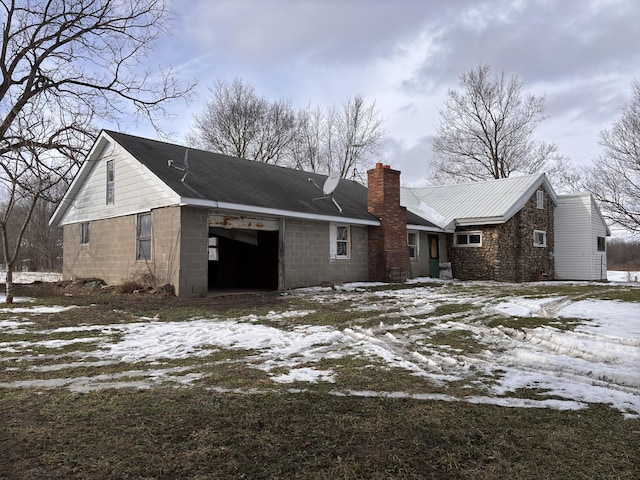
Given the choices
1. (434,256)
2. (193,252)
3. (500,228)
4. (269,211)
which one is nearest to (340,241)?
(269,211)

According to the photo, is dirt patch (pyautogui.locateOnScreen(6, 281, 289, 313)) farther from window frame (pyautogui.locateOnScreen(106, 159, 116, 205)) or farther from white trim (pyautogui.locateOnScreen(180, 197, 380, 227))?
window frame (pyautogui.locateOnScreen(106, 159, 116, 205))

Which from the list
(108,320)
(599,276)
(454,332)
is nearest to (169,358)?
(108,320)

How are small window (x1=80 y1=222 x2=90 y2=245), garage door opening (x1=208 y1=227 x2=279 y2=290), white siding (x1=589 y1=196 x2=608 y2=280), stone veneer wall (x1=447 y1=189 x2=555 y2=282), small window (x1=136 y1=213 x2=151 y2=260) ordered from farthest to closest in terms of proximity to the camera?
white siding (x1=589 y1=196 x2=608 y2=280), stone veneer wall (x1=447 y1=189 x2=555 y2=282), small window (x1=80 y1=222 x2=90 y2=245), garage door opening (x1=208 y1=227 x2=279 y2=290), small window (x1=136 y1=213 x2=151 y2=260)

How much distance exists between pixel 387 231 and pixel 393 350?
11.1 metres

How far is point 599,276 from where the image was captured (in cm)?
2303

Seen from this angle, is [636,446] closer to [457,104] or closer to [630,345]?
[630,345]

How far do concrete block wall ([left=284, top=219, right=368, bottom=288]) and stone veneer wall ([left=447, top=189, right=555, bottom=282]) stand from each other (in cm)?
604

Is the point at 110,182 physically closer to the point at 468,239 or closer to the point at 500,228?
the point at 468,239

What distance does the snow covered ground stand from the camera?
13.4 feet

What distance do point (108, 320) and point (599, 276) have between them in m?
23.2

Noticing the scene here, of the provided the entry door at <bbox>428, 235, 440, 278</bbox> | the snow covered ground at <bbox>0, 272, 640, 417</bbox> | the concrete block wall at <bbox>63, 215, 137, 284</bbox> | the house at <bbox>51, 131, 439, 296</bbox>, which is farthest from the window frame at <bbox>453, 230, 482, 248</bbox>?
the concrete block wall at <bbox>63, 215, 137, 284</bbox>

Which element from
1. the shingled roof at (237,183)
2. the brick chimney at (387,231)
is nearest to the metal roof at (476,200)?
the brick chimney at (387,231)

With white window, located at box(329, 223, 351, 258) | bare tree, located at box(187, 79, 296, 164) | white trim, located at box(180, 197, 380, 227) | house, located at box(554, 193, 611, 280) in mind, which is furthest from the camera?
bare tree, located at box(187, 79, 296, 164)

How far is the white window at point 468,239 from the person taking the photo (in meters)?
19.8
